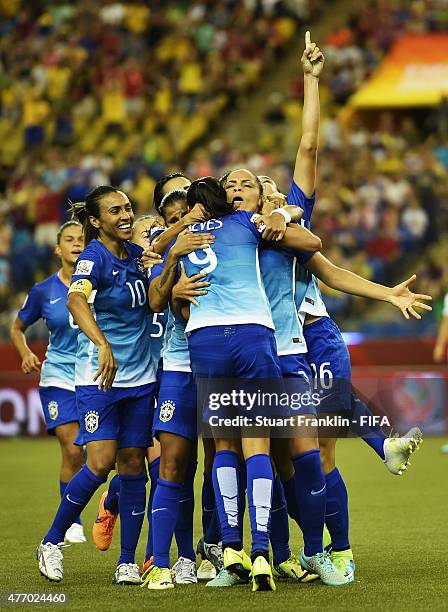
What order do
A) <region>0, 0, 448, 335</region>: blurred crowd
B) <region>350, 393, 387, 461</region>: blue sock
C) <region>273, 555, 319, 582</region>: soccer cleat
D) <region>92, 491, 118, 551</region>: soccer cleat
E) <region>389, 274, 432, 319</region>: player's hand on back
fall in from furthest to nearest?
1. <region>0, 0, 448, 335</region>: blurred crowd
2. <region>92, 491, 118, 551</region>: soccer cleat
3. <region>350, 393, 387, 461</region>: blue sock
4. <region>273, 555, 319, 582</region>: soccer cleat
5. <region>389, 274, 432, 319</region>: player's hand on back

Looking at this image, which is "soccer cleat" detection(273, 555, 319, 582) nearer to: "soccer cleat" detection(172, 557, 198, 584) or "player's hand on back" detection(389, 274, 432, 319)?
"soccer cleat" detection(172, 557, 198, 584)

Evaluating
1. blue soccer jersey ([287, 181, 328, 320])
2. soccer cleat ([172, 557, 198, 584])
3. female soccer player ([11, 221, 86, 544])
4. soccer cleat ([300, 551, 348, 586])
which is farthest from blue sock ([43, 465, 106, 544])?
female soccer player ([11, 221, 86, 544])

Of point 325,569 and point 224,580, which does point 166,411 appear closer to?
point 224,580

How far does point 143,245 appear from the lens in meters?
8.27

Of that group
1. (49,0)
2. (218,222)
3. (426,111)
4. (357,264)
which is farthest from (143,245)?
(49,0)

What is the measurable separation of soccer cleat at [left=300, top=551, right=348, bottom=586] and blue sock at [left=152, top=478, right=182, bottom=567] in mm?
746

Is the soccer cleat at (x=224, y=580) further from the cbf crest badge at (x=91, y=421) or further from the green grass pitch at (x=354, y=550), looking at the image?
the cbf crest badge at (x=91, y=421)

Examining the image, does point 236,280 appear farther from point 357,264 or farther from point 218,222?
point 357,264

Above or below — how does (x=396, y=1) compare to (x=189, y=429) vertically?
above

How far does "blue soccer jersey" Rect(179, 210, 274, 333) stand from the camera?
6.81m

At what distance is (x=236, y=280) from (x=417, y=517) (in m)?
3.67

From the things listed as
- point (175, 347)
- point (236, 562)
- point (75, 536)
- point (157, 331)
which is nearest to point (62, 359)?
point (75, 536)

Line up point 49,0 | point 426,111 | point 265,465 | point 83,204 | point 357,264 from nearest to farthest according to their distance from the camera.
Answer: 1. point 265,465
2. point 83,204
3. point 357,264
4. point 426,111
5. point 49,0

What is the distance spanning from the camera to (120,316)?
7406mm
